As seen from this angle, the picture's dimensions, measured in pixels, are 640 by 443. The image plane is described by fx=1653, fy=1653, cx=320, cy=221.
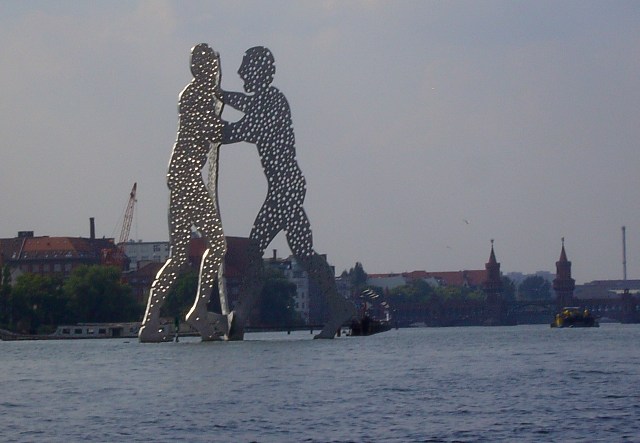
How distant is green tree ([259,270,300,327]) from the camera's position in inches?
4724

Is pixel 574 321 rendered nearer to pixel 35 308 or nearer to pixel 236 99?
pixel 35 308

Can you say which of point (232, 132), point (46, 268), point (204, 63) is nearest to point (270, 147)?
point (232, 132)

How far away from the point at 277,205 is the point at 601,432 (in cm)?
3706

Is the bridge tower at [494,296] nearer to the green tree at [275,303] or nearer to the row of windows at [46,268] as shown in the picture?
the green tree at [275,303]

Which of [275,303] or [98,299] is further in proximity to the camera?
[275,303]

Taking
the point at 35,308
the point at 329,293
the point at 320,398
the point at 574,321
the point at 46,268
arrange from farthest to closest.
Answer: the point at 46,268 → the point at 574,321 → the point at 35,308 → the point at 329,293 → the point at 320,398

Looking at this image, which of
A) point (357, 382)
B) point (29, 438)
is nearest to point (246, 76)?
point (357, 382)

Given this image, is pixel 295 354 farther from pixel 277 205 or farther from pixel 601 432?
pixel 601 432

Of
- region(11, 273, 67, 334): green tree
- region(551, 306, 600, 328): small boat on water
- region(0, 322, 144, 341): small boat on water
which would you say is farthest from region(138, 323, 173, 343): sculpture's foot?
region(551, 306, 600, 328): small boat on water

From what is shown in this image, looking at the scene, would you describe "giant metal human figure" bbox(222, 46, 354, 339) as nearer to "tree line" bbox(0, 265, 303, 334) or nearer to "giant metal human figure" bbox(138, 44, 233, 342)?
"giant metal human figure" bbox(138, 44, 233, 342)

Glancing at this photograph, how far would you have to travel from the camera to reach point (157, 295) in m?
64.5

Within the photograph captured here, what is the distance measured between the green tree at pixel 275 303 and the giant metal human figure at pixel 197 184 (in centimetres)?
5389

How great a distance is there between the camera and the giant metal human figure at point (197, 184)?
63.2 meters

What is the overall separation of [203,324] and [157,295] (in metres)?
2.12
